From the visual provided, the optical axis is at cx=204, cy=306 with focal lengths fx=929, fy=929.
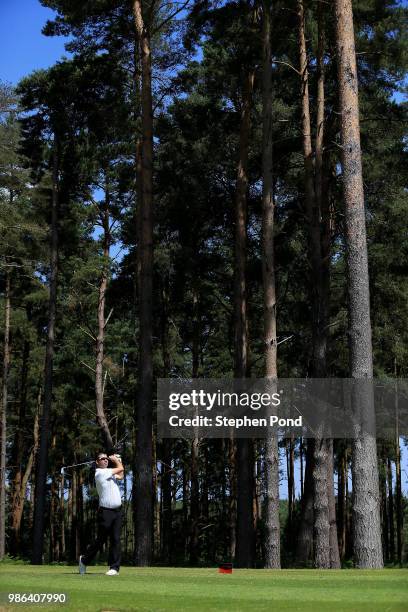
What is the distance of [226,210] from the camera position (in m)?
32.9

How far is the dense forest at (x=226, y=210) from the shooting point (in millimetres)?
22516

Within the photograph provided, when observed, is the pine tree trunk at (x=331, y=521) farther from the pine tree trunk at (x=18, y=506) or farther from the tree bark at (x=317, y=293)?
the pine tree trunk at (x=18, y=506)

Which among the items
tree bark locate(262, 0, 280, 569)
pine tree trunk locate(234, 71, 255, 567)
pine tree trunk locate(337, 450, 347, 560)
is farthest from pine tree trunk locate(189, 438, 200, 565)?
tree bark locate(262, 0, 280, 569)

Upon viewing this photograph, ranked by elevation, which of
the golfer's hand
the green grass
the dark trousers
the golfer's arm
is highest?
the golfer's hand

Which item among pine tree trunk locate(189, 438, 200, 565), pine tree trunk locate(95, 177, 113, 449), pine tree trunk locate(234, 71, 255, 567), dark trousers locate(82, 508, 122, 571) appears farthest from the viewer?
pine tree trunk locate(189, 438, 200, 565)

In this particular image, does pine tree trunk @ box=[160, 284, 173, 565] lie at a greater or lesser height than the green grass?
greater

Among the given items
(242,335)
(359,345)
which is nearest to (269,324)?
(359,345)

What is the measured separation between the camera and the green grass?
8031mm

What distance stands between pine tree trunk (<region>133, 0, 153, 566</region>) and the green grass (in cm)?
1083

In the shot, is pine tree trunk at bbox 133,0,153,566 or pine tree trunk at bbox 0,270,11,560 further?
pine tree trunk at bbox 0,270,11,560

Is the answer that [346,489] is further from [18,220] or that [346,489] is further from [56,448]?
[18,220]

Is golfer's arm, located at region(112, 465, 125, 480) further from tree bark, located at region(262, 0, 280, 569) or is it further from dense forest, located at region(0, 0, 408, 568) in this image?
tree bark, located at region(262, 0, 280, 569)

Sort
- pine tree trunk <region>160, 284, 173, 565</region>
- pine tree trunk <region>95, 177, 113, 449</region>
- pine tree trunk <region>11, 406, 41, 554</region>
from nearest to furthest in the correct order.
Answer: pine tree trunk <region>95, 177, 113, 449</region> → pine tree trunk <region>160, 284, 173, 565</region> → pine tree trunk <region>11, 406, 41, 554</region>

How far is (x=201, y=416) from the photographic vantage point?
4209 centimetres
